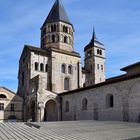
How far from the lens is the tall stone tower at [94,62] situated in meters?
47.9

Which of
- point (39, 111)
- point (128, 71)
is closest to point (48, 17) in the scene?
point (39, 111)

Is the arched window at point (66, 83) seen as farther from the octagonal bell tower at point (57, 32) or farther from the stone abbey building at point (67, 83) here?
the octagonal bell tower at point (57, 32)

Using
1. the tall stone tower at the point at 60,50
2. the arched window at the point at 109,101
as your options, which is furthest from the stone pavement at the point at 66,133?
the tall stone tower at the point at 60,50

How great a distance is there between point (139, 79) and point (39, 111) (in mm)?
15566

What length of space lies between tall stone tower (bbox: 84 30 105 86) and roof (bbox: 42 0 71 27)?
8.43 m

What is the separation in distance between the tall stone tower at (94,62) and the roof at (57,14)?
332 inches

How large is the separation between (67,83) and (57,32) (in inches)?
364

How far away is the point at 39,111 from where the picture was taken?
32188 millimetres

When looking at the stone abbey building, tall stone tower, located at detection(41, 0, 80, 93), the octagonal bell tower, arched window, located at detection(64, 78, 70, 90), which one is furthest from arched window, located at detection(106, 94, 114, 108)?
the octagonal bell tower

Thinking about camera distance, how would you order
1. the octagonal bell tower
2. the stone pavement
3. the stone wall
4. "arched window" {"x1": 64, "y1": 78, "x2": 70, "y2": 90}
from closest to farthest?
the stone pavement < the stone wall < "arched window" {"x1": 64, "y1": 78, "x2": 70, "y2": 90} < the octagonal bell tower

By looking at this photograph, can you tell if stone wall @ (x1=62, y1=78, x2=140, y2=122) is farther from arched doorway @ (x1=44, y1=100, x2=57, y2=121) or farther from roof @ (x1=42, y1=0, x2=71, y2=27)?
roof @ (x1=42, y1=0, x2=71, y2=27)

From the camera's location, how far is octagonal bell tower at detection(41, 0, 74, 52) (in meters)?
43.3

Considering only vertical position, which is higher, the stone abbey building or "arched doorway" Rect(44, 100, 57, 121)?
the stone abbey building

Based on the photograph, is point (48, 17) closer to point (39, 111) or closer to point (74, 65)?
point (74, 65)
